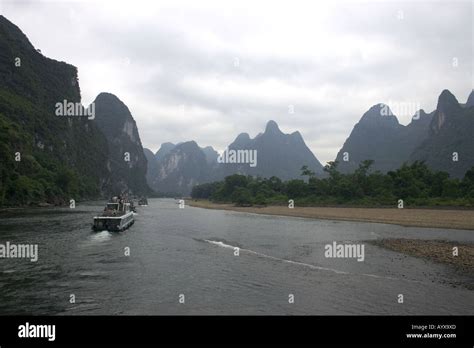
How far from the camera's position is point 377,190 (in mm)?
107062

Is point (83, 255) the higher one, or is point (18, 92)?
point (18, 92)

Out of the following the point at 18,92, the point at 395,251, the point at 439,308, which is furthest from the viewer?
the point at 18,92

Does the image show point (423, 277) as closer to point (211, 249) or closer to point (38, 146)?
point (211, 249)

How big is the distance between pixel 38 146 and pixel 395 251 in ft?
531

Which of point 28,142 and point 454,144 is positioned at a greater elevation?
point 454,144

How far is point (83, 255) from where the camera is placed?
30.9m

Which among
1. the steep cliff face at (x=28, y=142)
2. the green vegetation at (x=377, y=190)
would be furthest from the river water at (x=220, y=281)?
the steep cliff face at (x=28, y=142)

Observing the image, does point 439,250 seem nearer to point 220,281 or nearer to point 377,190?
point 220,281

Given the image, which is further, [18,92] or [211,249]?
[18,92]
